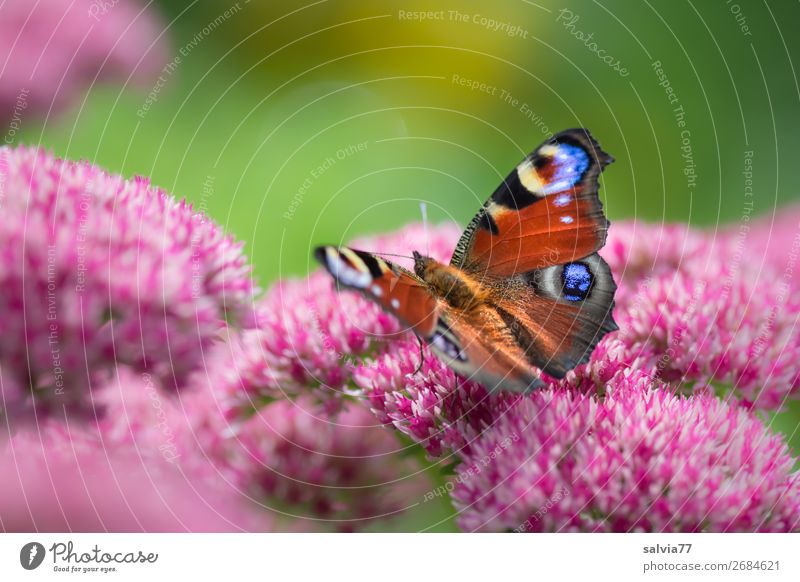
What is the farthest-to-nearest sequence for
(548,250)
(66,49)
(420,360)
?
(66,49), (548,250), (420,360)

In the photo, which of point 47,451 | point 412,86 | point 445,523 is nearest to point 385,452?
point 445,523

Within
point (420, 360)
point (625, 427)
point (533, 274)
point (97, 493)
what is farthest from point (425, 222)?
point (97, 493)

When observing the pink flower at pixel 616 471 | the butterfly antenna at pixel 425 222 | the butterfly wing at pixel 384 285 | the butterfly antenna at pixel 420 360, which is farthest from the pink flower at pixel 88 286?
the butterfly antenna at pixel 425 222

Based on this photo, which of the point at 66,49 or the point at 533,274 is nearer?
the point at 533,274

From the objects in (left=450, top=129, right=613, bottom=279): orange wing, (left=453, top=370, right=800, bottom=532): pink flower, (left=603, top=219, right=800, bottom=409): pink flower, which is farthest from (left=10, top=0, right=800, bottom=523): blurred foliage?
Answer: (left=453, top=370, right=800, bottom=532): pink flower

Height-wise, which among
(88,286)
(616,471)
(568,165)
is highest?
(568,165)

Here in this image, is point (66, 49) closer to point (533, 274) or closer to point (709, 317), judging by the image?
point (533, 274)
